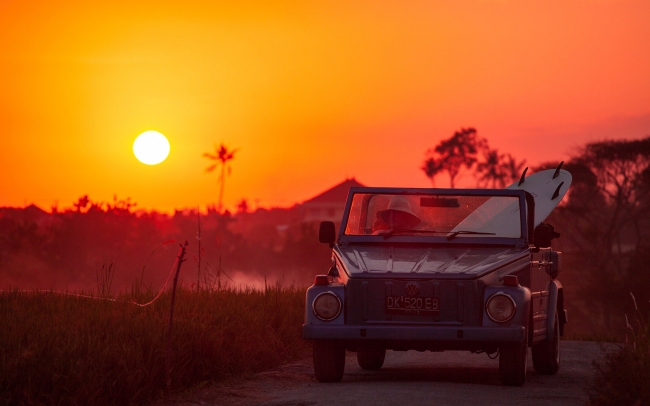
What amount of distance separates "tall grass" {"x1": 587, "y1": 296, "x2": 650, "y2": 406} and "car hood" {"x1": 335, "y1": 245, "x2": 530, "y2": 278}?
135cm

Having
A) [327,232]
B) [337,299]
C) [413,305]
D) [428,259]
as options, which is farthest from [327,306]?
[327,232]

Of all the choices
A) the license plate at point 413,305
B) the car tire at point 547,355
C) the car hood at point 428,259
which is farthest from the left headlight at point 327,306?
the car tire at point 547,355

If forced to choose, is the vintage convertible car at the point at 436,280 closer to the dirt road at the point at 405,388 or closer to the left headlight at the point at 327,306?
the left headlight at the point at 327,306

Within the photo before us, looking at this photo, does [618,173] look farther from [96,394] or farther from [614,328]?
[96,394]

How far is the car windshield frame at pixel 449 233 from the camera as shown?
37.3ft

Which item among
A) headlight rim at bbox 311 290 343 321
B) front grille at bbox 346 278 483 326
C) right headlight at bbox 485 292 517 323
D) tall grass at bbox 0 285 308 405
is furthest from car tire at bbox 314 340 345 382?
right headlight at bbox 485 292 517 323

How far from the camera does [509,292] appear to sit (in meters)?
10.1

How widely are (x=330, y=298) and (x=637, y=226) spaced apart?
46059mm

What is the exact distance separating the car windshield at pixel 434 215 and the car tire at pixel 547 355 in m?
1.56

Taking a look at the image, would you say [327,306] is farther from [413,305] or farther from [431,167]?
[431,167]

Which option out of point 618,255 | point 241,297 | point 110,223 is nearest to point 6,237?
point 110,223

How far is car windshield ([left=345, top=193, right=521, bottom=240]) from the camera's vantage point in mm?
11578

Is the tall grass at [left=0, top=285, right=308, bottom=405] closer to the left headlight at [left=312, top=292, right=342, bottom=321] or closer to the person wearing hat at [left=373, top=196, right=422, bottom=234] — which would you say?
the left headlight at [left=312, top=292, right=342, bottom=321]

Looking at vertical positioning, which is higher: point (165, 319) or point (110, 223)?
point (110, 223)
